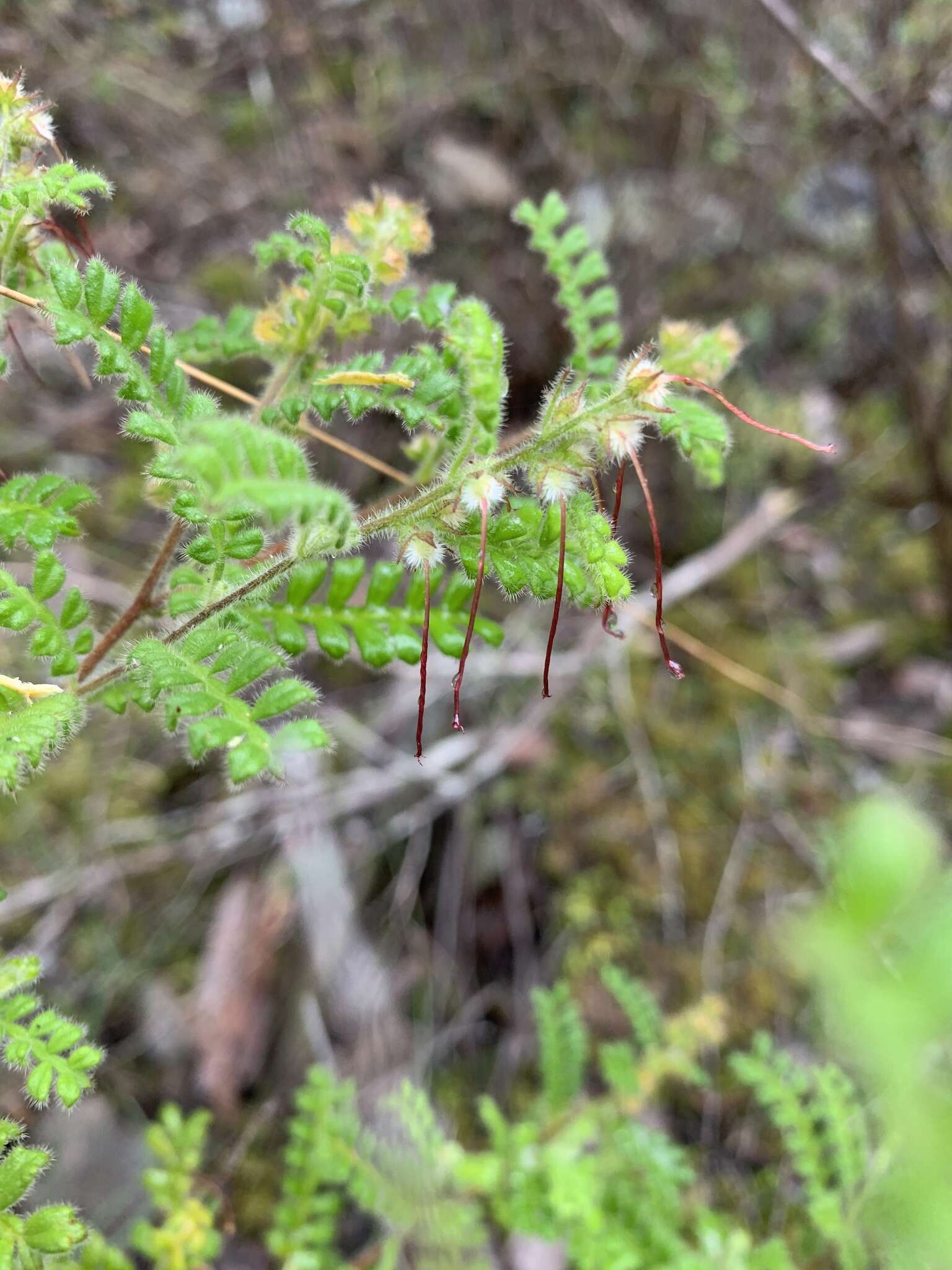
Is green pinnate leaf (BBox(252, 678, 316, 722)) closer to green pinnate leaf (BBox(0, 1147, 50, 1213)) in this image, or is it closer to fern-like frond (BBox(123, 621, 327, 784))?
fern-like frond (BBox(123, 621, 327, 784))

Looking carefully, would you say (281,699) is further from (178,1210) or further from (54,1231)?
(178,1210)

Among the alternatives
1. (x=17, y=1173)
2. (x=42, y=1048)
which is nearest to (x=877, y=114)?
(x=42, y=1048)

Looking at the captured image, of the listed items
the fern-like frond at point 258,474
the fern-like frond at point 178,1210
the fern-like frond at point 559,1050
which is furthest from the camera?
the fern-like frond at point 559,1050

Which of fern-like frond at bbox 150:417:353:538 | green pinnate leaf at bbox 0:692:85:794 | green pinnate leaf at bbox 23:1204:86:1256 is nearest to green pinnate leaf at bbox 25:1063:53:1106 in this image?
green pinnate leaf at bbox 23:1204:86:1256

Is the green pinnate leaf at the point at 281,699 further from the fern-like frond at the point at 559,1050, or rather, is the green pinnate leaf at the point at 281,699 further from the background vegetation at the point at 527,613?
the background vegetation at the point at 527,613

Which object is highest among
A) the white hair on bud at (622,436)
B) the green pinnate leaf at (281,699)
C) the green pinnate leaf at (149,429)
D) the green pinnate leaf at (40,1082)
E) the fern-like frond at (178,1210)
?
the white hair on bud at (622,436)

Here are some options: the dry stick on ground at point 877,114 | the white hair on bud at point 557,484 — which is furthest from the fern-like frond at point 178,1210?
the dry stick on ground at point 877,114

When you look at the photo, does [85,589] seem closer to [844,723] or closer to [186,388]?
[186,388]
